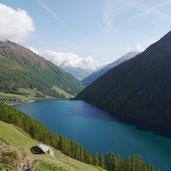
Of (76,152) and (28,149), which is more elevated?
(76,152)

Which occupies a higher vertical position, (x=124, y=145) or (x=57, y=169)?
(x=124, y=145)

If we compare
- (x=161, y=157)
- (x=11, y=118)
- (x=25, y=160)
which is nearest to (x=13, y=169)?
(x=25, y=160)

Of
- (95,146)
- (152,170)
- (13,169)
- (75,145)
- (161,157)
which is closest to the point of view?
(13,169)

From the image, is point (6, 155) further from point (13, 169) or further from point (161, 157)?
point (161, 157)

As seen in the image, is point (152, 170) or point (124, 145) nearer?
point (152, 170)

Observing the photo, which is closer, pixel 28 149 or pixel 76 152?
pixel 28 149

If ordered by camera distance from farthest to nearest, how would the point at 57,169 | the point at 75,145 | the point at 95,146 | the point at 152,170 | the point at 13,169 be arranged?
the point at 95,146 < the point at 75,145 < the point at 152,170 < the point at 57,169 < the point at 13,169

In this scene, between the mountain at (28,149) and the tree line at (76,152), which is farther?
the tree line at (76,152)

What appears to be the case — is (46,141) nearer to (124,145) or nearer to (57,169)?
(124,145)

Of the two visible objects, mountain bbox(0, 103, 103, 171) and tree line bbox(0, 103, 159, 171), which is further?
tree line bbox(0, 103, 159, 171)

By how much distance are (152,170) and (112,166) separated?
1517 centimetres

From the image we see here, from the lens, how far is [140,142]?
194375 mm

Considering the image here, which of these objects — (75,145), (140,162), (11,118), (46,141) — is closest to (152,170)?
(140,162)

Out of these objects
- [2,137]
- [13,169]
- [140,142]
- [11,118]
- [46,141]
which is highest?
[140,142]
